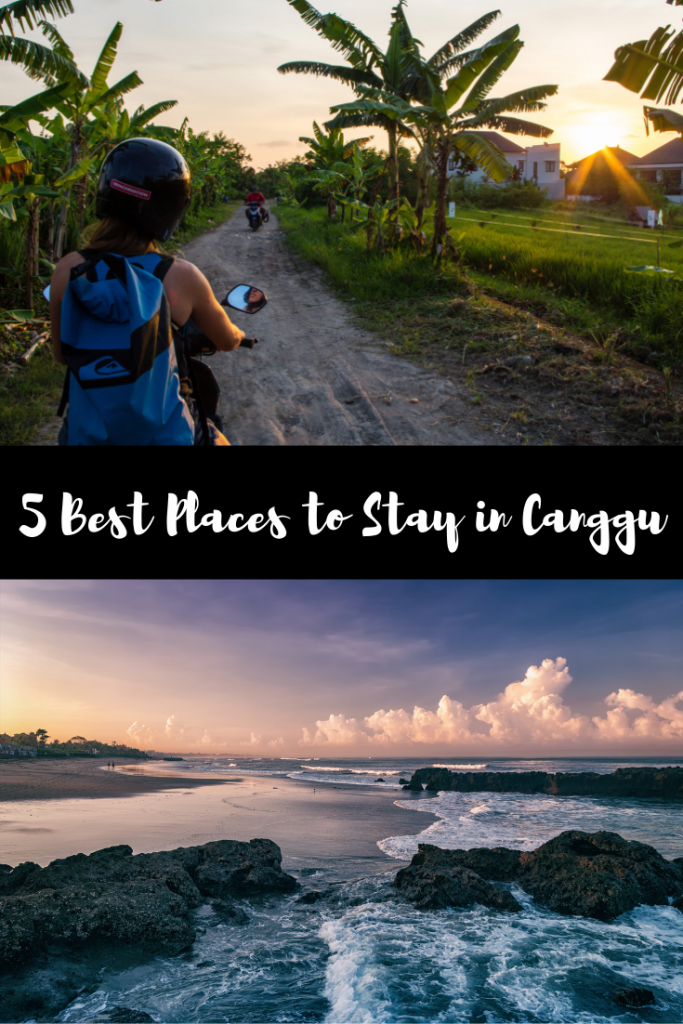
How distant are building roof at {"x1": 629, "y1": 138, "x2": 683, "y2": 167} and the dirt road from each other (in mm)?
47417

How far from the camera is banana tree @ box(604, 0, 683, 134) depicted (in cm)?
682

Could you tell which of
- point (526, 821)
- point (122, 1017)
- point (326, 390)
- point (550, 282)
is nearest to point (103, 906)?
point (122, 1017)

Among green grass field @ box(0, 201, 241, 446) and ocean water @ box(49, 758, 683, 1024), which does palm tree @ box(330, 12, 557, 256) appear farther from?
ocean water @ box(49, 758, 683, 1024)

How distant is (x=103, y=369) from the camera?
1908 mm

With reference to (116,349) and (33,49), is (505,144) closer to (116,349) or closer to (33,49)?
(33,49)

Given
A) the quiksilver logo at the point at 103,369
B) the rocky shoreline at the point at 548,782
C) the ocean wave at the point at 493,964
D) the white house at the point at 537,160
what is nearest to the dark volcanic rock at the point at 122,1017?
the ocean wave at the point at 493,964

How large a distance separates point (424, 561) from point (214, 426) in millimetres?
1279

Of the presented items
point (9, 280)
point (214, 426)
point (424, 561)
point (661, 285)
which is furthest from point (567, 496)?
point (9, 280)

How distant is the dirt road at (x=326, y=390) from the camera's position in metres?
6.23

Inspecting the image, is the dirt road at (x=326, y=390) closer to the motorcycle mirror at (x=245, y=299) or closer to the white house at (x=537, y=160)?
the motorcycle mirror at (x=245, y=299)

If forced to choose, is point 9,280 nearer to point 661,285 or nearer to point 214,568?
point 214,568

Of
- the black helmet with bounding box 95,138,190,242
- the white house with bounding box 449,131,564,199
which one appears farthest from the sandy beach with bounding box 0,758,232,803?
the white house with bounding box 449,131,564,199

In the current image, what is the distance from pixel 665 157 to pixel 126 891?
2271 inches

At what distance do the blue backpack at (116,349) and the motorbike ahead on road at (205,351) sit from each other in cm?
37
